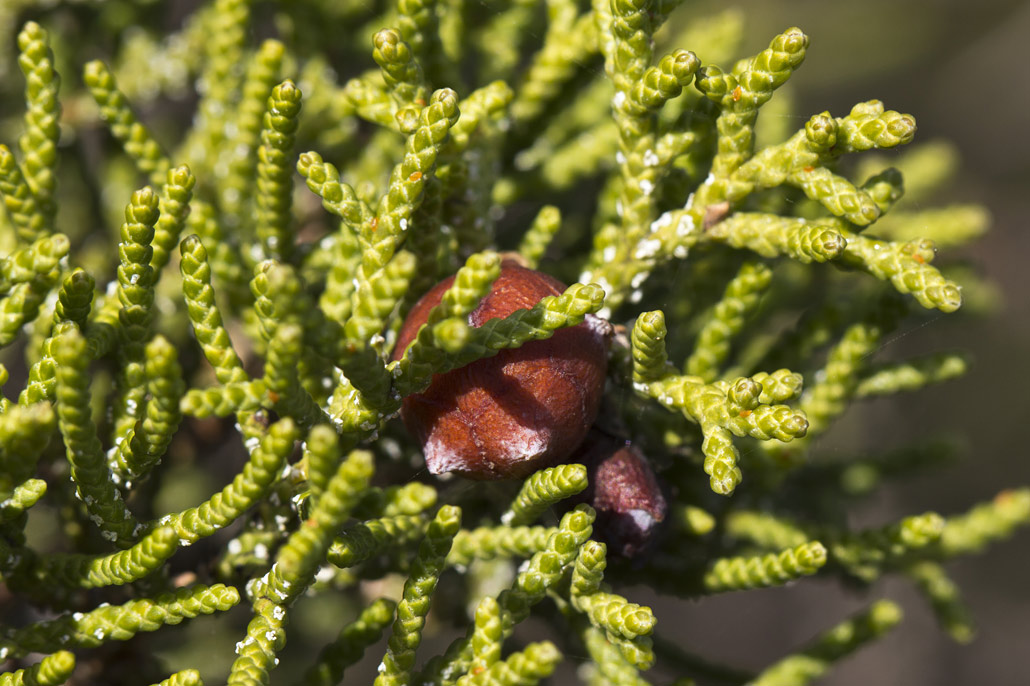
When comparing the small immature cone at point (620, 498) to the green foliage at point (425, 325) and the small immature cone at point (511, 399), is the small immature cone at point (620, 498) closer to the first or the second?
the green foliage at point (425, 325)

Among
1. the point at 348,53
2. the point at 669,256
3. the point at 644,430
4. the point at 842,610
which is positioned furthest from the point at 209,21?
the point at 842,610

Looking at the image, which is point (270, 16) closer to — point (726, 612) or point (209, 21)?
Answer: point (209, 21)

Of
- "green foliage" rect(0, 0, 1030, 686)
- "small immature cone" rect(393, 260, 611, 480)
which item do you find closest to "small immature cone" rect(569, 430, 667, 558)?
"green foliage" rect(0, 0, 1030, 686)

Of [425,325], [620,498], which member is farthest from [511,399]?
[620,498]

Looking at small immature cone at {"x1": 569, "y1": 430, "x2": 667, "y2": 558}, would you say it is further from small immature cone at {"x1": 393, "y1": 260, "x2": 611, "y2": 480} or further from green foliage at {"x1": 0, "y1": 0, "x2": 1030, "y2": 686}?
small immature cone at {"x1": 393, "y1": 260, "x2": 611, "y2": 480}

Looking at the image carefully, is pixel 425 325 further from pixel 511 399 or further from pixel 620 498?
pixel 620 498

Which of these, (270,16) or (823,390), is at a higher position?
(270,16)
